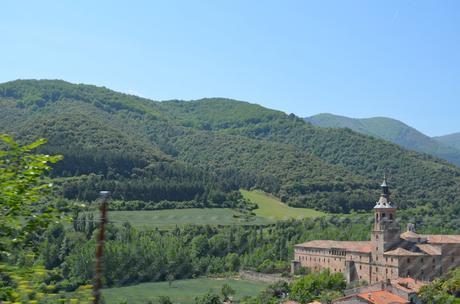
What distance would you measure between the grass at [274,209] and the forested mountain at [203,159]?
2.27 metres

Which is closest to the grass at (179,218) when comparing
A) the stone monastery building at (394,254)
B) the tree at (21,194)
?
the stone monastery building at (394,254)

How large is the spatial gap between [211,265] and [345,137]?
345ft

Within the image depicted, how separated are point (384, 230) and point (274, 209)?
41.0 metres

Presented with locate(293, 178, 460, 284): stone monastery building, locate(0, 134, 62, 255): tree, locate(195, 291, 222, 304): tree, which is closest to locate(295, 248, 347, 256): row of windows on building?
locate(293, 178, 460, 284): stone monastery building

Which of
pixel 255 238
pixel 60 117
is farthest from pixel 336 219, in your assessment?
pixel 60 117

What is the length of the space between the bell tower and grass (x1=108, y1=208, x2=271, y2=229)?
2862 centimetres

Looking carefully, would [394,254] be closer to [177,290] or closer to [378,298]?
[378,298]

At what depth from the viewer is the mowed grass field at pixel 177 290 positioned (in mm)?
46250

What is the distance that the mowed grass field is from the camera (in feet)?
152

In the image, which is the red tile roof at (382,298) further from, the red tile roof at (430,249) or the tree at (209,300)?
the red tile roof at (430,249)

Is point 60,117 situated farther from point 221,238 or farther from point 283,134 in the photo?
point 283,134

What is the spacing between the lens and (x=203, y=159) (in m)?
148

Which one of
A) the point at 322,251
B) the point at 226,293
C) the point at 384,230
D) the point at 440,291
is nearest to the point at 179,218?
the point at 322,251

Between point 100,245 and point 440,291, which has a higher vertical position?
point 100,245
